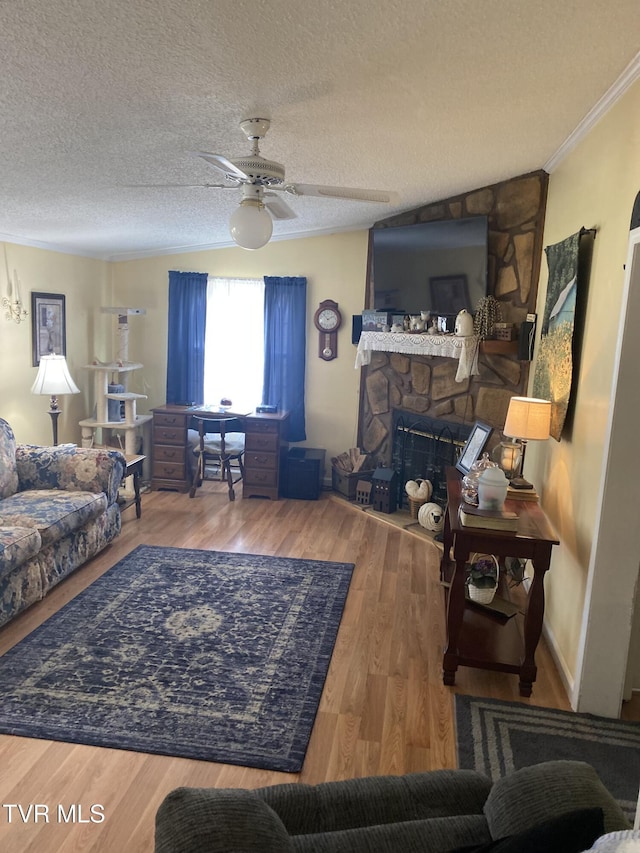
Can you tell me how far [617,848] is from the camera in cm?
92

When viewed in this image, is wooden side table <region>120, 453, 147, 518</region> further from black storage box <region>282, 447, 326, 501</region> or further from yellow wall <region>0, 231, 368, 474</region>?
black storage box <region>282, 447, 326, 501</region>

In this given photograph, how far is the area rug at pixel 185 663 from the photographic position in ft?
7.97

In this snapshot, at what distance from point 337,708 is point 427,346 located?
112 inches

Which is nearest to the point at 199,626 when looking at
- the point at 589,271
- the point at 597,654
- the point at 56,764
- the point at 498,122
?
the point at 56,764

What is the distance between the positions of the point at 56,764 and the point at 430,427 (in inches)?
145

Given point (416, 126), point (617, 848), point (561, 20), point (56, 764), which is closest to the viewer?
point (617, 848)

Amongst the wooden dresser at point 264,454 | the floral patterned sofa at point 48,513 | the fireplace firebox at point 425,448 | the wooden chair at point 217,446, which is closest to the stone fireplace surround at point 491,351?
the fireplace firebox at point 425,448

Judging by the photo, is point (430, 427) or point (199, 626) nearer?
point (199, 626)

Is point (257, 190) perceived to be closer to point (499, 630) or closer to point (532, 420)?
point (532, 420)

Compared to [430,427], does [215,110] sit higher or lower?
higher

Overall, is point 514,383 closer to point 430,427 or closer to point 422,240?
point 430,427

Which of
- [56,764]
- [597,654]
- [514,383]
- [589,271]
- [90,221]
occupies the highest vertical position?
[90,221]

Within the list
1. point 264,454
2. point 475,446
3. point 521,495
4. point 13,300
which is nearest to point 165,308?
point 13,300

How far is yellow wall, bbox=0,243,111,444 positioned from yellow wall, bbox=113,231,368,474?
0.39 m
